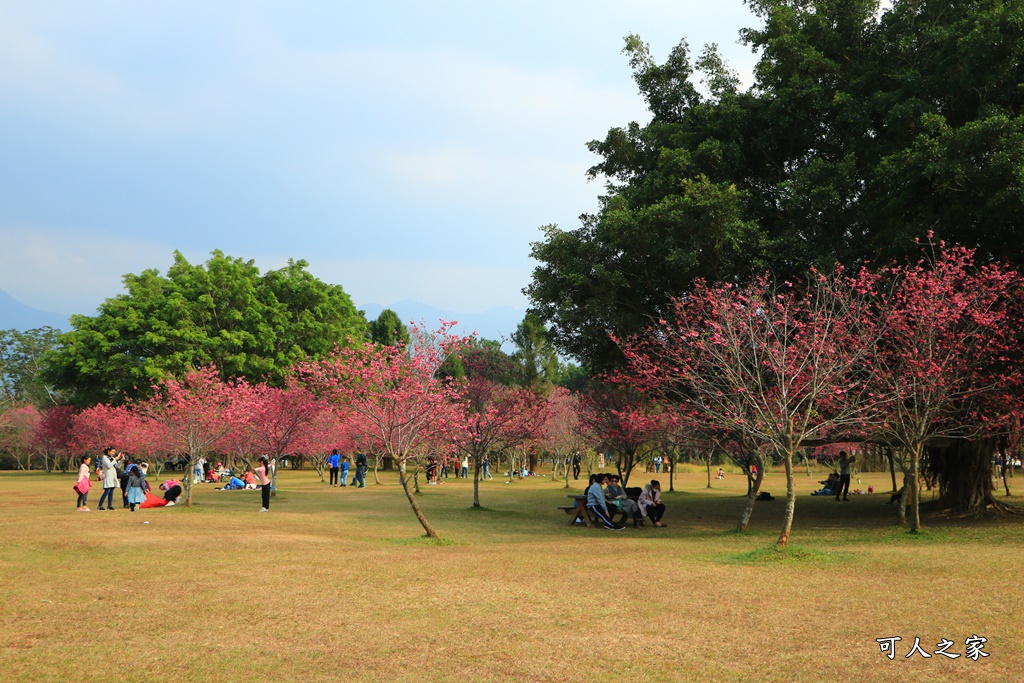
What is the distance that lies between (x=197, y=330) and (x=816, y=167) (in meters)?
39.8

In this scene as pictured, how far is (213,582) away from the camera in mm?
12484

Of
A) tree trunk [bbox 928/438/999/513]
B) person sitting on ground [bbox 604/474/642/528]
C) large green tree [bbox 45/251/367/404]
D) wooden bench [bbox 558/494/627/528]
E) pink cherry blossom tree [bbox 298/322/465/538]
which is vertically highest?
large green tree [bbox 45/251/367/404]

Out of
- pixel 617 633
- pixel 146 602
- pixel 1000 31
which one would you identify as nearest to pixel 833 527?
pixel 1000 31

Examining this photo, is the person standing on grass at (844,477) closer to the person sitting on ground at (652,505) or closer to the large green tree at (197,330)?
the person sitting on ground at (652,505)

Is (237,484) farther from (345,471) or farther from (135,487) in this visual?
(135,487)

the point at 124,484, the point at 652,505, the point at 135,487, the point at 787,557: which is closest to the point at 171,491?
the point at 124,484

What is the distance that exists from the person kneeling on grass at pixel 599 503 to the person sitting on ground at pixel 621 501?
26cm

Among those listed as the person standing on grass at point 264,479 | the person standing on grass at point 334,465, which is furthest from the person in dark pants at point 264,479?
the person standing on grass at point 334,465

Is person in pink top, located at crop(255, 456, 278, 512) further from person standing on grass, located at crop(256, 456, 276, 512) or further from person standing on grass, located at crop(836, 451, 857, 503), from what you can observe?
person standing on grass, located at crop(836, 451, 857, 503)

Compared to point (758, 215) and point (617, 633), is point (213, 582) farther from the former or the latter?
point (758, 215)

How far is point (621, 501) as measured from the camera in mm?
23094

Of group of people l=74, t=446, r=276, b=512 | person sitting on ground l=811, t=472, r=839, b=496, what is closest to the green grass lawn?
group of people l=74, t=446, r=276, b=512

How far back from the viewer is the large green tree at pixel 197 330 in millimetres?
50500

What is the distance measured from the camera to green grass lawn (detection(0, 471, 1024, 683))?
26.5 feet
